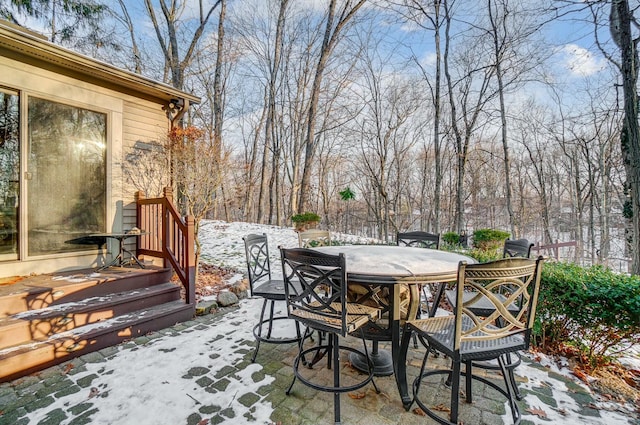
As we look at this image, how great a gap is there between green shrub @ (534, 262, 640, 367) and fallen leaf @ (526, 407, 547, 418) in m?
1.08

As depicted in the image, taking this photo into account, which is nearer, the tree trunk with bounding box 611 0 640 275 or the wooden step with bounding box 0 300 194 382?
the wooden step with bounding box 0 300 194 382

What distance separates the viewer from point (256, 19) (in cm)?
1391

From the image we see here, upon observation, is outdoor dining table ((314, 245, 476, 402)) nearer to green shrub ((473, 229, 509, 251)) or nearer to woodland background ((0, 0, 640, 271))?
woodland background ((0, 0, 640, 271))

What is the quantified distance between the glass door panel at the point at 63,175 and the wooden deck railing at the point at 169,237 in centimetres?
56

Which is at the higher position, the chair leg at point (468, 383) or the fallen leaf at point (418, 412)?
the chair leg at point (468, 383)

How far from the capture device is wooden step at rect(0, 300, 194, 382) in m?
2.40

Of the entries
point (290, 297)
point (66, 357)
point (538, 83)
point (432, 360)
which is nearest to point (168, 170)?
point (66, 357)

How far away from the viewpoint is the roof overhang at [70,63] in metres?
3.20

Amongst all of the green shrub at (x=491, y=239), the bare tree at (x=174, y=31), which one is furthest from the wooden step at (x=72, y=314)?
the bare tree at (x=174, y=31)

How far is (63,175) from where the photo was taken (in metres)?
3.90

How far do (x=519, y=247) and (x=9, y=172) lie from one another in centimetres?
596

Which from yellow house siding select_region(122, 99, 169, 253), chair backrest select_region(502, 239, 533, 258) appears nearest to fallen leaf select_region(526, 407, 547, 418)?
chair backrest select_region(502, 239, 533, 258)

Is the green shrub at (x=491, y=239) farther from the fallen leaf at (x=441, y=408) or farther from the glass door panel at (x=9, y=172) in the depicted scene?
the glass door panel at (x=9, y=172)

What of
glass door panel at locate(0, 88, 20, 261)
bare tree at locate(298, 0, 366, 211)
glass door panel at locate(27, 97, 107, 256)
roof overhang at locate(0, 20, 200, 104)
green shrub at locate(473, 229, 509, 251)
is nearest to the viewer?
roof overhang at locate(0, 20, 200, 104)
